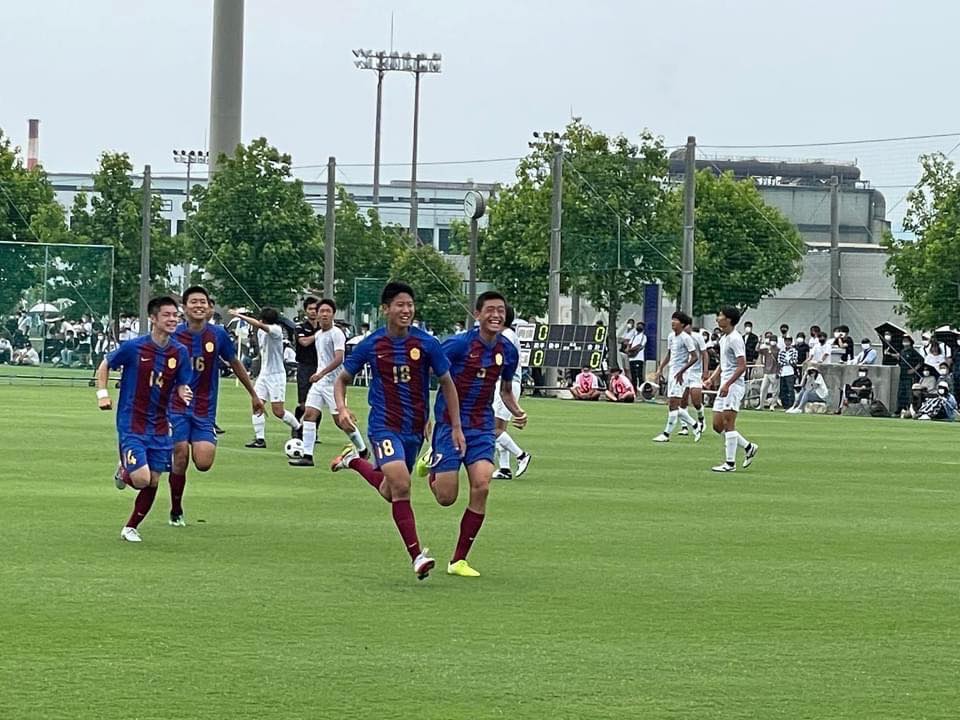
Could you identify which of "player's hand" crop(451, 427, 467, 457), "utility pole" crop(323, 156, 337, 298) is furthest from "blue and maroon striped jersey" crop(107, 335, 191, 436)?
"utility pole" crop(323, 156, 337, 298)

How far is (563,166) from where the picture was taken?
5259cm

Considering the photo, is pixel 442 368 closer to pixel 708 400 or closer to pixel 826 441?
pixel 826 441

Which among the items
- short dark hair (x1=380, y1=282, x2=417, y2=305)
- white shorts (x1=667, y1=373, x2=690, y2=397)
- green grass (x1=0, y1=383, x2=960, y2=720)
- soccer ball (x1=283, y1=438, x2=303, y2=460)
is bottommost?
green grass (x1=0, y1=383, x2=960, y2=720)

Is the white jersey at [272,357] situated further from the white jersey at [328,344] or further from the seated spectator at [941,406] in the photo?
the seated spectator at [941,406]

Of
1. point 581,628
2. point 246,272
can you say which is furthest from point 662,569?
point 246,272

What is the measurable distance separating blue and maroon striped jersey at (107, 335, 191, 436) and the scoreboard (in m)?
33.7

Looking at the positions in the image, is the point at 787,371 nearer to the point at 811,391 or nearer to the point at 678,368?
the point at 811,391

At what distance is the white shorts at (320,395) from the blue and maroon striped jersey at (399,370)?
1059 centimetres

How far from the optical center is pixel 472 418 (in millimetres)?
12531

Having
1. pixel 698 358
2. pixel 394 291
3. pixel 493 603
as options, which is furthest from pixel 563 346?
pixel 493 603

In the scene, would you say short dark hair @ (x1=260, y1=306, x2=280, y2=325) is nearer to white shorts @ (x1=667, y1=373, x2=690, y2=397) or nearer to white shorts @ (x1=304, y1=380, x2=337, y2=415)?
white shorts @ (x1=304, y1=380, x2=337, y2=415)

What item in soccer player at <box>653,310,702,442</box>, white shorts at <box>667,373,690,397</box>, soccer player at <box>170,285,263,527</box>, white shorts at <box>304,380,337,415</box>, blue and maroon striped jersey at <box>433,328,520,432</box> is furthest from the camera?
white shorts at <box>667,373,690,397</box>

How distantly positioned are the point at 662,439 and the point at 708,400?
14900 millimetres

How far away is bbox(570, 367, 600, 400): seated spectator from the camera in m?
47.2
